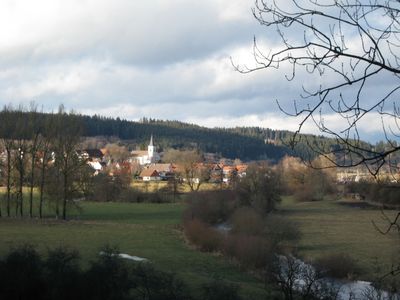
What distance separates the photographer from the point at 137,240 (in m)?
39.0

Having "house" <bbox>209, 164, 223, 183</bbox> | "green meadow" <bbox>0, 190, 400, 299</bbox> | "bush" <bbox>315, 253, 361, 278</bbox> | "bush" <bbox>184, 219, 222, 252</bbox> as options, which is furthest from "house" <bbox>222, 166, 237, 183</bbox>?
"bush" <bbox>315, 253, 361, 278</bbox>

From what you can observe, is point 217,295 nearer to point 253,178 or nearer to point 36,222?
point 36,222

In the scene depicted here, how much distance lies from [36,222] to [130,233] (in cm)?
993

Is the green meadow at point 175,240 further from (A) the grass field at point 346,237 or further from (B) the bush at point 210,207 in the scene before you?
(B) the bush at point 210,207

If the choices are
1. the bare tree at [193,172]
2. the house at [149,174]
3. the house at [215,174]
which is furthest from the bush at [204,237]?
the house at [149,174]

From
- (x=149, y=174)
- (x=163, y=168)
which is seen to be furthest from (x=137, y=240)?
(x=163, y=168)

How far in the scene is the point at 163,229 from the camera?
4900 centimetres

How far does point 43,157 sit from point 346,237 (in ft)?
94.1

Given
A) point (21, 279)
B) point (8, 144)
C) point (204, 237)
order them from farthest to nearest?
point (8, 144), point (204, 237), point (21, 279)

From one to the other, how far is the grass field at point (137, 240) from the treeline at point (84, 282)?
577 cm

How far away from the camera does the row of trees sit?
51.7 metres

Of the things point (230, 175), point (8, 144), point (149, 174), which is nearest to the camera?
point (8, 144)

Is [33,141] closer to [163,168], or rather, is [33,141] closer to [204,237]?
[204,237]

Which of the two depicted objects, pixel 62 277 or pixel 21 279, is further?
pixel 62 277
